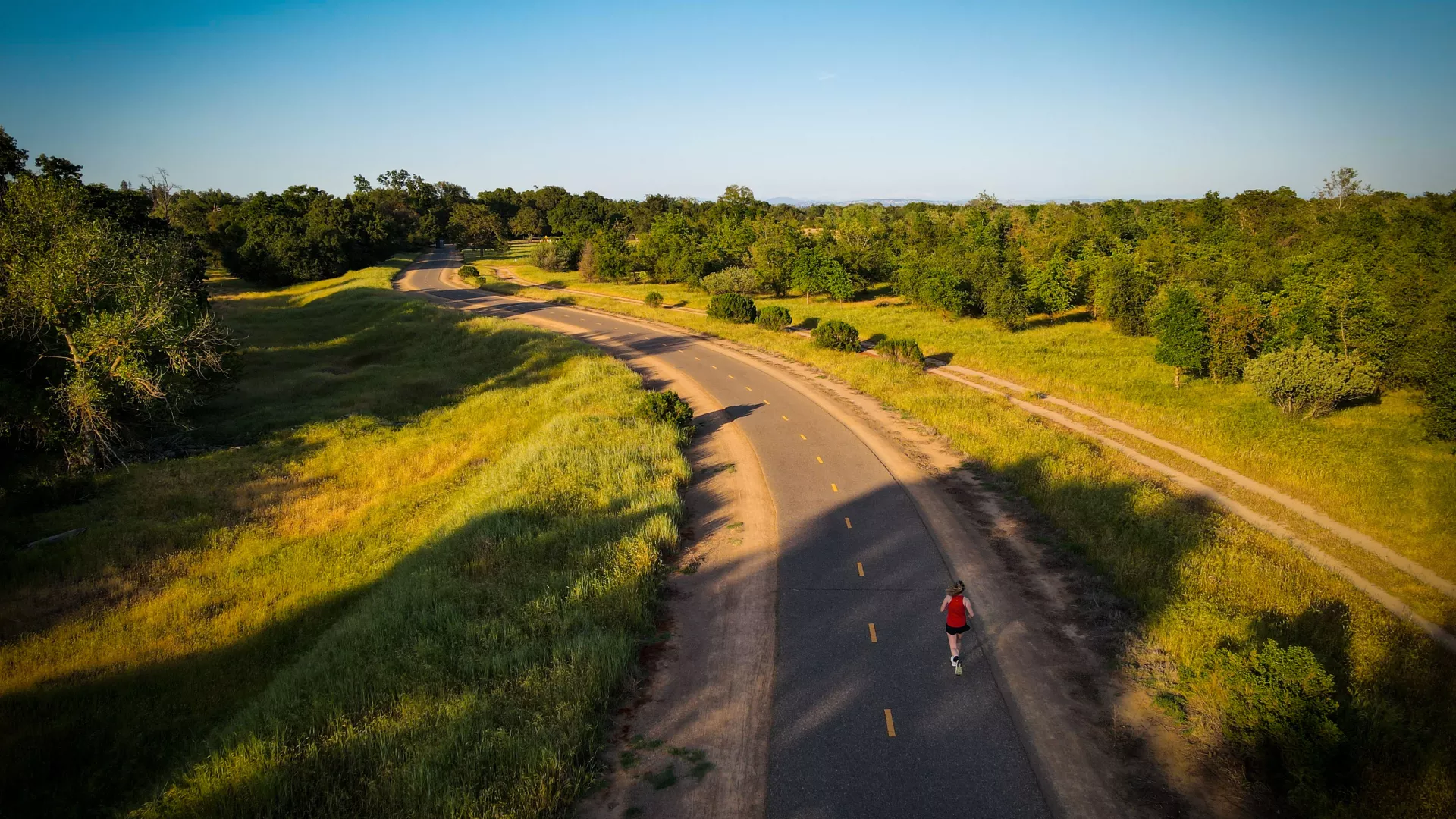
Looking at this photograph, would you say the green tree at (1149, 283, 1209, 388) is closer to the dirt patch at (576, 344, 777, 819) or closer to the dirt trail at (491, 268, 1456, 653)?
the dirt trail at (491, 268, 1456, 653)

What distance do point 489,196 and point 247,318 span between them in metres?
139

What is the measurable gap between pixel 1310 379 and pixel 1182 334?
7949mm

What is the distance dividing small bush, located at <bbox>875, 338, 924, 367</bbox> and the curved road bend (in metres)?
18.9

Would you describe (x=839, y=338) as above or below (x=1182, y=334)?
below

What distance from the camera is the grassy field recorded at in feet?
67.8

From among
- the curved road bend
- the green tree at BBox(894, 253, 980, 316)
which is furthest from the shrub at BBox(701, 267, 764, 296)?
the curved road bend

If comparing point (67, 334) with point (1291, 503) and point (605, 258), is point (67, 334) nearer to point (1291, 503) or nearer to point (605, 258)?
point (1291, 503)

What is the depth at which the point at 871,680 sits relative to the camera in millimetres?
12156

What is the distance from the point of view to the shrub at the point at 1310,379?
97.6 feet

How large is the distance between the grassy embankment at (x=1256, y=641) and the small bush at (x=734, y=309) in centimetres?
3297

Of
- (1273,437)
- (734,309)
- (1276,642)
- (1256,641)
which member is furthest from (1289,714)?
(734,309)

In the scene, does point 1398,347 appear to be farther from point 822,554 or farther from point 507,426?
point 507,426

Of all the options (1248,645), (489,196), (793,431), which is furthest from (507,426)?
(489,196)

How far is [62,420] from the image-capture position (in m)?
25.0
